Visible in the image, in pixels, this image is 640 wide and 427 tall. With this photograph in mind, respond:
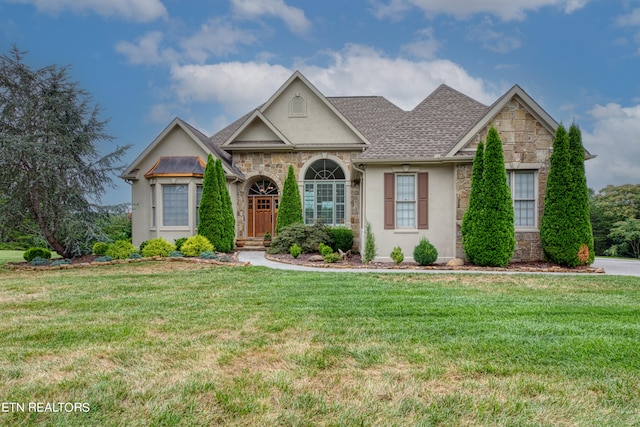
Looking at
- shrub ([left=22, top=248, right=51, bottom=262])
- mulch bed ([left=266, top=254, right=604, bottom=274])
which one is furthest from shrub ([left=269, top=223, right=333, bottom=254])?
shrub ([left=22, top=248, right=51, bottom=262])

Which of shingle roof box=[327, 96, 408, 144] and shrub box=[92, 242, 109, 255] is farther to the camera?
shingle roof box=[327, 96, 408, 144]

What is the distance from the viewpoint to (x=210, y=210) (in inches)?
594

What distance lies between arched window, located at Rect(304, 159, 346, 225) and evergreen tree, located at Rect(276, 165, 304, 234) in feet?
3.15

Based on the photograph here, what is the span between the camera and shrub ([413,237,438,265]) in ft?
37.6

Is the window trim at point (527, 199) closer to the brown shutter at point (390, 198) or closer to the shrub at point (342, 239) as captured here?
the brown shutter at point (390, 198)

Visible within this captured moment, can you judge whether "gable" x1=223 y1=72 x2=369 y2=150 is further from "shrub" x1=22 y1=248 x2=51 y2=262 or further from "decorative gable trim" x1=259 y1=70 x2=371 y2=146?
"shrub" x1=22 y1=248 x2=51 y2=262

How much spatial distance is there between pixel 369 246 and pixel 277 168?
7583 millimetres

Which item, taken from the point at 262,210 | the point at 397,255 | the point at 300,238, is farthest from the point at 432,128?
the point at 262,210

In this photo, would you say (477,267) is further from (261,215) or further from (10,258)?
(10,258)

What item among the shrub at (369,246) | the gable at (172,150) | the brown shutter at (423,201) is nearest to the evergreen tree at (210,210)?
the gable at (172,150)

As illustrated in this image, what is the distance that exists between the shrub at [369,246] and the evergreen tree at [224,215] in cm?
605

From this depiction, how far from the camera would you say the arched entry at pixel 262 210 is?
60.8 ft

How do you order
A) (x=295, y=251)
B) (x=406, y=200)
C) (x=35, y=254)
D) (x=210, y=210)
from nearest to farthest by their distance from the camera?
1. (x=406, y=200)
2. (x=35, y=254)
3. (x=295, y=251)
4. (x=210, y=210)

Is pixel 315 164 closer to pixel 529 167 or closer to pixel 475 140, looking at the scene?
pixel 475 140
